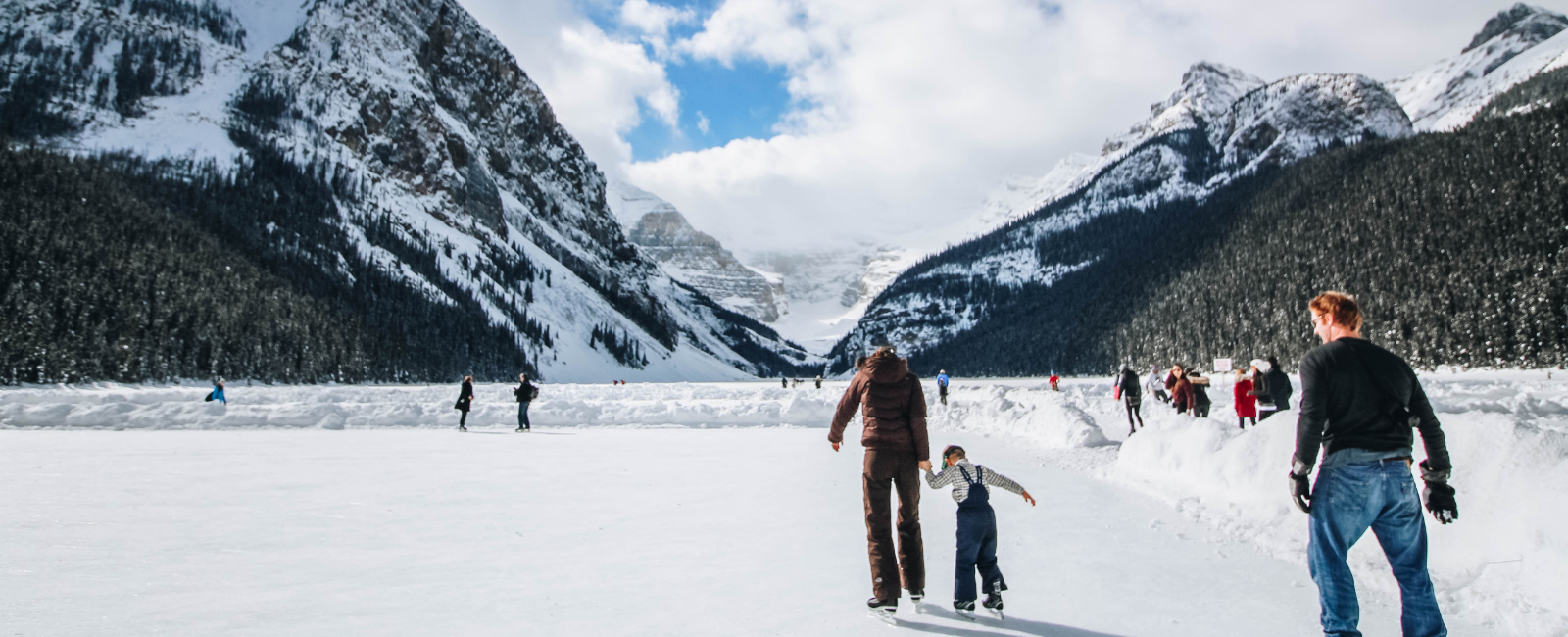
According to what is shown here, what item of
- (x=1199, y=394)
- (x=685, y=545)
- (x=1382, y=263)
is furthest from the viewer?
(x=1382, y=263)

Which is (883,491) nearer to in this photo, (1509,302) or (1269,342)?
(1509,302)

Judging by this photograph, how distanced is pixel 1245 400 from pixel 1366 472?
13503mm

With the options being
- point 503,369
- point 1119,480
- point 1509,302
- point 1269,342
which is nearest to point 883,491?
point 1119,480

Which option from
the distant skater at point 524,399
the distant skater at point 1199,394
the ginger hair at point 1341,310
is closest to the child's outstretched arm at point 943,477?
the ginger hair at point 1341,310

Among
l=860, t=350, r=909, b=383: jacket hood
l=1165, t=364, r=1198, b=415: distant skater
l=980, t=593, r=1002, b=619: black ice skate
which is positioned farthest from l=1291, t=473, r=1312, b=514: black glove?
l=1165, t=364, r=1198, b=415: distant skater

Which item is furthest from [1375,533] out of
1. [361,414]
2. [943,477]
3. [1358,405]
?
[361,414]

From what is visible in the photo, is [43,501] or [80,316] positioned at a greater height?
[80,316]

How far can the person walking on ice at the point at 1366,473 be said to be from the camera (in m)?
3.72

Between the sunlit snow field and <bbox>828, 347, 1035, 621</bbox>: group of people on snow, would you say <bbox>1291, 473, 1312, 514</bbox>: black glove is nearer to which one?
the sunlit snow field

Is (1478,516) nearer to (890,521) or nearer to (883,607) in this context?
(890,521)

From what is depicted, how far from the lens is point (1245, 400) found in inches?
607

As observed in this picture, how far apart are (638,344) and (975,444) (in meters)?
141

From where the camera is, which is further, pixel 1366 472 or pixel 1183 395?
pixel 1183 395

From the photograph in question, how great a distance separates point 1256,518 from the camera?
24.5 feet
